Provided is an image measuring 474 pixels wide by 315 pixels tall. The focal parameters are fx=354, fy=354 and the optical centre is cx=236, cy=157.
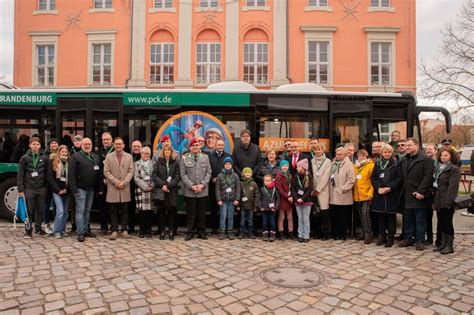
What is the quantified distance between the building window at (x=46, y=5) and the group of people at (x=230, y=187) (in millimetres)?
19217

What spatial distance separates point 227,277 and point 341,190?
3146 millimetres

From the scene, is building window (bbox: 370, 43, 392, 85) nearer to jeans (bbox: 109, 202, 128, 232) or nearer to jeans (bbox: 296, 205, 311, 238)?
jeans (bbox: 296, 205, 311, 238)

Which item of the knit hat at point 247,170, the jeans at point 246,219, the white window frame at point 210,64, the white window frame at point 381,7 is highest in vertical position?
the white window frame at point 381,7

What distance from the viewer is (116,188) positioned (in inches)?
269

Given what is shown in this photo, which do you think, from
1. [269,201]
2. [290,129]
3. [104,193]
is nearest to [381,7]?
[290,129]

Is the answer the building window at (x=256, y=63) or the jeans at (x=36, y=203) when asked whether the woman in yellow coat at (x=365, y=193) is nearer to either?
the jeans at (x=36, y=203)

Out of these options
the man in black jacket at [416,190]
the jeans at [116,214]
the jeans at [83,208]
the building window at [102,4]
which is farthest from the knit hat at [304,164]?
the building window at [102,4]

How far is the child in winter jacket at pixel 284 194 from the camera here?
6.88m

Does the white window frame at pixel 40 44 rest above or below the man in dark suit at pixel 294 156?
above

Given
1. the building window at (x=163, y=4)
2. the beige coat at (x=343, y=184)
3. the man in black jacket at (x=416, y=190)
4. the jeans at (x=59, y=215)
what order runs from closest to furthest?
the man in black jacket at (x=416, y=190) < the beige coat at (x=343, y=184) < the jeans at (x=59, y=215) < the building window at (x=163, y=4)

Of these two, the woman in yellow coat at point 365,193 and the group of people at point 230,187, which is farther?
the woman in yellow coat at point 365,193

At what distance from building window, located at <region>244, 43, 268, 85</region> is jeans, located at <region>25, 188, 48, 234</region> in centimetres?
1560

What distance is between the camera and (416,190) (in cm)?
634

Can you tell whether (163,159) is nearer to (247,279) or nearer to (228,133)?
(228,133)
